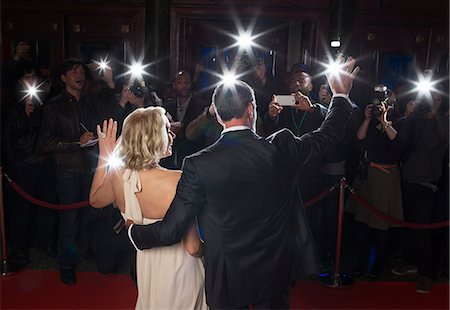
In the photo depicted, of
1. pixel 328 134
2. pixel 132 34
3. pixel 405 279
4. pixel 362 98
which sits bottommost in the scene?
pixel 405 279

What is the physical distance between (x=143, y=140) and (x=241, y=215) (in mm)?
610

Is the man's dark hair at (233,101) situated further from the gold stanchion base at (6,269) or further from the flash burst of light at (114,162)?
the gold stanchion base at (6,269)

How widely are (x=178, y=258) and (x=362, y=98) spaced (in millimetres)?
4294

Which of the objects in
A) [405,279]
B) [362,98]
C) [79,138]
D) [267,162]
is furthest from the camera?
[362,98]

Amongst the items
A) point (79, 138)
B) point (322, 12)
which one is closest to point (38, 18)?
point (79, 138)

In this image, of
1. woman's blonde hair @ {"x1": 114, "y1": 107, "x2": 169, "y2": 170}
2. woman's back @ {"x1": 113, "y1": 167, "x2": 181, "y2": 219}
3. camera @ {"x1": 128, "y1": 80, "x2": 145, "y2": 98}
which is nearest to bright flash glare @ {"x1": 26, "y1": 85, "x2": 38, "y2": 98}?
camera @ {"x1": 128, "y1": 80, "x2": 145, "y2": 98}

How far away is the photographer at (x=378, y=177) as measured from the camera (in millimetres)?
3969

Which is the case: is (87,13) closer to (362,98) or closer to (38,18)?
(38,18)

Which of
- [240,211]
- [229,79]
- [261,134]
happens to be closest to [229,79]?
[229,79]

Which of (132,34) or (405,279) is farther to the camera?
(132,34)

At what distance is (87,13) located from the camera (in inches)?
243

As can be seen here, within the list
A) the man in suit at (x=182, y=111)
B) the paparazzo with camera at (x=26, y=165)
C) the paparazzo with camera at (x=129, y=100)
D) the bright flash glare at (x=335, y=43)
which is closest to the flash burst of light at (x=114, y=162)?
the paparazzo with camera at (x=129, y=100)

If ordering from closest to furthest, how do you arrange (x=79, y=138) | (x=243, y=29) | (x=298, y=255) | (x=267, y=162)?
(x=267, y=162), (x=298, y=255), (x=79, y=138), (x=243, y=29)

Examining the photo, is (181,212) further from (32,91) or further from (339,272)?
(32,91)
